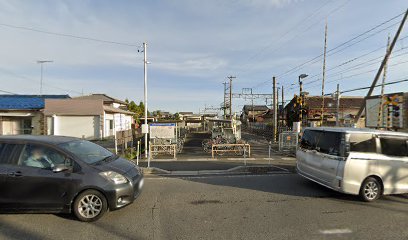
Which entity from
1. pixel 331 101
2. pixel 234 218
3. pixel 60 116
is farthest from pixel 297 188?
pixel 331 101

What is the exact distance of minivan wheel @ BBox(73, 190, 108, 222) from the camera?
4.25m

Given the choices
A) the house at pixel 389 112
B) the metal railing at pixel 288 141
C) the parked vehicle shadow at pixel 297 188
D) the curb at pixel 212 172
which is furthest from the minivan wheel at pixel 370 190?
the metal railing at pixel 288 141

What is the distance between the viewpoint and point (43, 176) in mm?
4230

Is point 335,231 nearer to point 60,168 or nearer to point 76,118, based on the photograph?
point 60,168

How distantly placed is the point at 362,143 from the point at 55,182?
21.9 feet

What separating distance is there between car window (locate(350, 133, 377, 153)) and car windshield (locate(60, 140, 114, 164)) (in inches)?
226

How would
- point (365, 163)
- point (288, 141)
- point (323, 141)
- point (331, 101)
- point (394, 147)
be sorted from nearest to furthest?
point (365, 163)
point (394, 147)
point (323, 141)
point (288, 141)
point (331, 101)

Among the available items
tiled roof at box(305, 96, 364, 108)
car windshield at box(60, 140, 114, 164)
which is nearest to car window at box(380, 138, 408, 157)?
car windshield at box(60, 140, 114, 164)

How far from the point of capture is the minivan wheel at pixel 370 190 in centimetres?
550

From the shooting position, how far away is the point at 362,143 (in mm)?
5613

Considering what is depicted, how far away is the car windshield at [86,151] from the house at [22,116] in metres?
21.5

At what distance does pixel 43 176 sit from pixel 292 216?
4728 mm

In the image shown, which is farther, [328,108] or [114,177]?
[328,108]

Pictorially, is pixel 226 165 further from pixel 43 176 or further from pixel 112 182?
pixel 43 176
